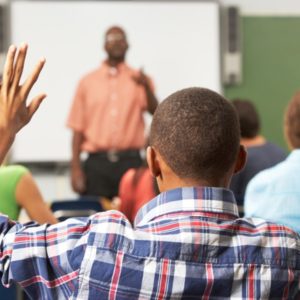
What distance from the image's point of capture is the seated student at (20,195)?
A: 2717 mm

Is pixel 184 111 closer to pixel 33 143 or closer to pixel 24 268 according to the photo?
pixel 24 268

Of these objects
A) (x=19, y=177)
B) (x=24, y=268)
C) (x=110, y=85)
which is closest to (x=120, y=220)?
(x=24, y=268)

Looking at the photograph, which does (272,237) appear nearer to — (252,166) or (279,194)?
(279,194)

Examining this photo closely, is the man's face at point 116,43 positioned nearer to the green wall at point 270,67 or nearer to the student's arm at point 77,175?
the student's arm at point 77,175

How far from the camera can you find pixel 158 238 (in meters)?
1.21

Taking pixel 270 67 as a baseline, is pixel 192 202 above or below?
above

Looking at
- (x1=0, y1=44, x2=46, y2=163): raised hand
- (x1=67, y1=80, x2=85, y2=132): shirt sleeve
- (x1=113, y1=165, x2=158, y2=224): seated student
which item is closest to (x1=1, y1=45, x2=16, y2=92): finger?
(x1=0, y1=44, x2=46, y2=163): raised hand

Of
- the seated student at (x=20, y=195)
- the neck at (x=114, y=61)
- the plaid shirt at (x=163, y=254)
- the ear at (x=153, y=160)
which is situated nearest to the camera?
the plaid shirt at (x=163, y=254)

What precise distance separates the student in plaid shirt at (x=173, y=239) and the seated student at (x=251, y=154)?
83.7 inches

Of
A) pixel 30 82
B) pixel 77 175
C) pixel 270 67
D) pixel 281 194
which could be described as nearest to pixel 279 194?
pixel 281 194

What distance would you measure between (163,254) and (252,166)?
2342 millimetres

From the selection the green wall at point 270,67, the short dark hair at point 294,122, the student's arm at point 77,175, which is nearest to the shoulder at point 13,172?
the short dark hair at point 294,122

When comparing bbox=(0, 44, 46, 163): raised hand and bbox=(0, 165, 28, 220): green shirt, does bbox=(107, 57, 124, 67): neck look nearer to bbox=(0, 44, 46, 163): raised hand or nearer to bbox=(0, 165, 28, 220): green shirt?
bbox=(0, 165, 28, 220): green shirt

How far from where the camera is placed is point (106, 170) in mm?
5340
